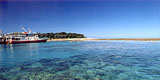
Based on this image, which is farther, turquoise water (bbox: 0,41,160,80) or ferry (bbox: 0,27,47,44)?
ferry (bbox: 0,27,47,44)

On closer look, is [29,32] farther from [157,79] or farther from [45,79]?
[157,79]

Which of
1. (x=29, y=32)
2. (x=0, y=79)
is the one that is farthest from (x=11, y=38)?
(x=0, y=79)

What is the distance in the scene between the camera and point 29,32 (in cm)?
7281

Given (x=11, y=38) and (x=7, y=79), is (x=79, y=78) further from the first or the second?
(x=11, y=38)

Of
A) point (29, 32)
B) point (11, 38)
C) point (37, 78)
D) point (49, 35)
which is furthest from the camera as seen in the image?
point (49, 35)

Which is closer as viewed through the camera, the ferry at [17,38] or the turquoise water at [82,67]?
the turquoise water at [82,67]

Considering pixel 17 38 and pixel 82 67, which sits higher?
pixel 17 38

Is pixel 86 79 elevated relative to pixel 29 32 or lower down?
lower down

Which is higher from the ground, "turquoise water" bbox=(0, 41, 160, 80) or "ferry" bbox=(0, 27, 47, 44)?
"ferry" bbox=(0, 27, 47, 44)

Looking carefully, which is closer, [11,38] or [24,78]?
[24,78]

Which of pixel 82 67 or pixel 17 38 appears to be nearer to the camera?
pixel 82 67

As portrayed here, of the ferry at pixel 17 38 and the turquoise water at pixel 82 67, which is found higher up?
the ferry at pixel 17 38

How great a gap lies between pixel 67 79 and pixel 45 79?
5.64ft

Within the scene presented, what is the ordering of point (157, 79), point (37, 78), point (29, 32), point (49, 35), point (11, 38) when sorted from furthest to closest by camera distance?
point (49, 35) → point (29, 32) → point (11, 38) → point (37, 78) → point (157, 79)
